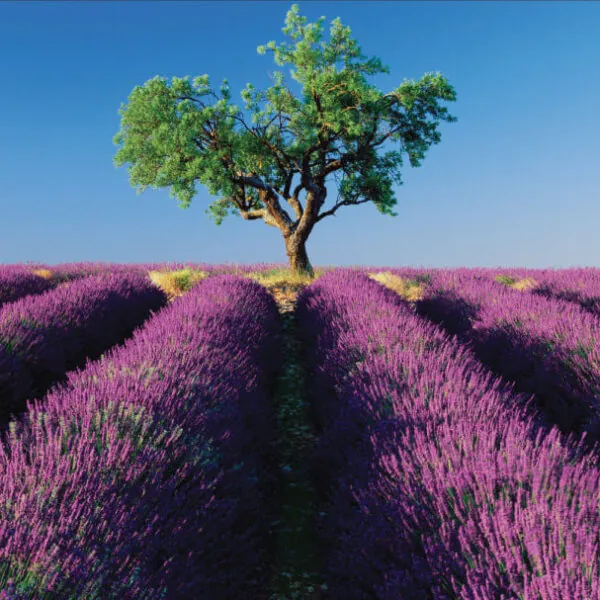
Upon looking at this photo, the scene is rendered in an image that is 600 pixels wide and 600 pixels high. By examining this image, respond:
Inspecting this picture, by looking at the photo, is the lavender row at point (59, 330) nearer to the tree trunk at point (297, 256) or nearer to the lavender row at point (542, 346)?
the tree trunk at point (297, 256)

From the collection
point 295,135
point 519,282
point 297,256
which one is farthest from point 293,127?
point 519,282

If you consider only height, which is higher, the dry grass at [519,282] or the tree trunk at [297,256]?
the tree trunk at [297,256]

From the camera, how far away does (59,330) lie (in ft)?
23.5

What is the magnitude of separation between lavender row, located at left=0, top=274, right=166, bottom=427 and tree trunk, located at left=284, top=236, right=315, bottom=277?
Answer: 476 cm

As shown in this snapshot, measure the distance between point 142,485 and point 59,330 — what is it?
522 centimetres

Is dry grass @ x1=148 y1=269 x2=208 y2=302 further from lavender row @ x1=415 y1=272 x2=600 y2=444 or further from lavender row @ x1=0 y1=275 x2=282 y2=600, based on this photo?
lavender row @ x1=0 y1=275 x2=282 y2=600

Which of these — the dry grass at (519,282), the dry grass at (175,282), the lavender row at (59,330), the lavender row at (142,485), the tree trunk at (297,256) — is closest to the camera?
the lavender row at (142,485)

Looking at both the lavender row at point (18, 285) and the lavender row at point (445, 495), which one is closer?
the lavender row at point (445, 495)

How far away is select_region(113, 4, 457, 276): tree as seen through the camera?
1295 centimetres

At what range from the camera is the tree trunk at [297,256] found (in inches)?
551

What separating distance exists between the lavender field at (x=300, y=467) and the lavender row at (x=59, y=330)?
40 mm

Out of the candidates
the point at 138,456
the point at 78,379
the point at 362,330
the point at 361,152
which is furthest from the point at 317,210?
the point at 138,456

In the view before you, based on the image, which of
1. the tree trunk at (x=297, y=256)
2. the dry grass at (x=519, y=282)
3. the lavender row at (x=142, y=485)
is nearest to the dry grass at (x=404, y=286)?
the dry grass at (x=519, y=282)

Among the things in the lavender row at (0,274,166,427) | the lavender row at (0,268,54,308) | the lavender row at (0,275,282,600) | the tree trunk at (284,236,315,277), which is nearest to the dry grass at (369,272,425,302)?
the tree trunk at (284,236,315,277)
